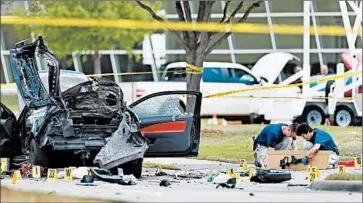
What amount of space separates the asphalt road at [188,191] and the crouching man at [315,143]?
1.06 meters

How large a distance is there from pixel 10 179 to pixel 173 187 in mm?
2469

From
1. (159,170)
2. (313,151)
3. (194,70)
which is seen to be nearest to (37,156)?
(159,170)

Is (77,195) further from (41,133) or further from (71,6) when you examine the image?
(71,6)

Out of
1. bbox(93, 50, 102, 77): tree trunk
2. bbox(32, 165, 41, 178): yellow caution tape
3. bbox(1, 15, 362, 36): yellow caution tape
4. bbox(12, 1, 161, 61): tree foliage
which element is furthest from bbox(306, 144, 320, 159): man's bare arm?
bbox(93, 50, 102, 77): tree trunk

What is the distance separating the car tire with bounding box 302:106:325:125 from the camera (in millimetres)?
29969

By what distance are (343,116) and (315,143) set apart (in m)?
13.6

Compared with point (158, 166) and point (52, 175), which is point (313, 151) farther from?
point (52, 175)

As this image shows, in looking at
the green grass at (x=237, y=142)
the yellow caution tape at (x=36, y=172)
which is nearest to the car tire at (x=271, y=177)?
the yellow caution tape at (x=36, y=172)

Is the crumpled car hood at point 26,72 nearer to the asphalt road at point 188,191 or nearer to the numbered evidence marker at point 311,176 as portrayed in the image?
the asphalt road at point 188,191

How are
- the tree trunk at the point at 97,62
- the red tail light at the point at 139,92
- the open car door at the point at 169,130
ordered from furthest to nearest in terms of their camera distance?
the tree trunk at the point at 97,62, the red tail light at the point at 139,92, the open car door at the point at 169,130

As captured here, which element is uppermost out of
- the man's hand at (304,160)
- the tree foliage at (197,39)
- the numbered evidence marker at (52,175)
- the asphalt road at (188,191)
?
the tree foliage at (197,39)

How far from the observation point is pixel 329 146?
16672 mm

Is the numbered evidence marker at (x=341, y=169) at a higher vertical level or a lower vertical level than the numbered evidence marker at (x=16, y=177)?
higher

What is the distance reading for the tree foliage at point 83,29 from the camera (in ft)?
108
